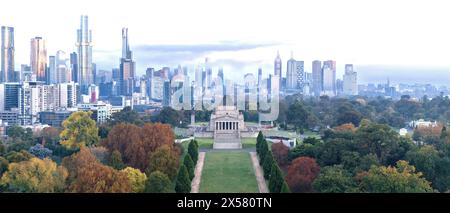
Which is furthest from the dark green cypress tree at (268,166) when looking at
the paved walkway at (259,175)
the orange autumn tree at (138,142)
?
the orange autumn tree at (138,142)

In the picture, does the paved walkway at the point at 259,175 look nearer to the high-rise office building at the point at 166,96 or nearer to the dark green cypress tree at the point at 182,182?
the dark green cypress tree at the point at 182,182

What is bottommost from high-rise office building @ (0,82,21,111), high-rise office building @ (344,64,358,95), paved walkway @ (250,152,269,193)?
paved walkway @ (250,152,269,193)

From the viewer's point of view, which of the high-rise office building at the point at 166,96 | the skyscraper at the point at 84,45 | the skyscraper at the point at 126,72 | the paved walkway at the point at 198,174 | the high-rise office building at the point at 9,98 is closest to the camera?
the skyscraper at the point at 84,45

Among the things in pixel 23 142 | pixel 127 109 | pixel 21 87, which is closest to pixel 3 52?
pixel 23 142

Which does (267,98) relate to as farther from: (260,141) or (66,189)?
(66,189)

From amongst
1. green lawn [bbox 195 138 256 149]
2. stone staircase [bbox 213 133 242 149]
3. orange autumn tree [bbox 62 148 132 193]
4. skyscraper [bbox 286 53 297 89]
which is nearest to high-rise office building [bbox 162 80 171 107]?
green lawn [bbox 195 138 256 149]

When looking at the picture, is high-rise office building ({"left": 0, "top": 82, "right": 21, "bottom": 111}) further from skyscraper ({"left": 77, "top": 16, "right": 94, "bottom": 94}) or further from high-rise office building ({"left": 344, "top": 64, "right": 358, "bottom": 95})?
high-rise office building ({"left": 344, "top": 64, "right": 358, "bottom": 95})
